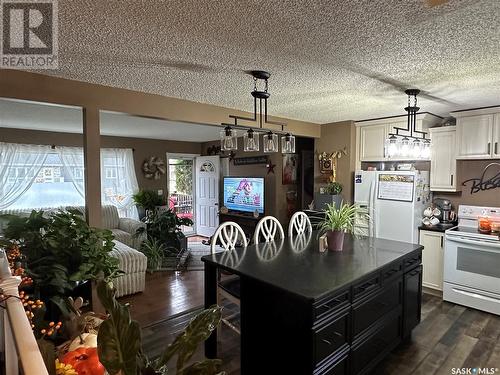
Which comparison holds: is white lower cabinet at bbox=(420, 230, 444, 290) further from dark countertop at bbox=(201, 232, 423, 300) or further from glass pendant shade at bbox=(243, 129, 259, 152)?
glass pendant shade at bbox=(243, 129, 259, 152)

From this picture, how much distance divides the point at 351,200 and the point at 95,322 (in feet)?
13.2

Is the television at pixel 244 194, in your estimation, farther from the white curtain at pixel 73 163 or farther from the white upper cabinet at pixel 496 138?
the white upper cabinet at pixel 496 138

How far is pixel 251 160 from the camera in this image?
6.20m

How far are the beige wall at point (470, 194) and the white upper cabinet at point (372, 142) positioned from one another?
96cm

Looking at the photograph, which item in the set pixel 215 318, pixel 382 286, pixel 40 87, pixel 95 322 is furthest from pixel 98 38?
pixel 382 286

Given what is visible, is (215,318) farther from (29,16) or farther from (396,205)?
(396,205)

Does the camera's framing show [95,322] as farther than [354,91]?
No

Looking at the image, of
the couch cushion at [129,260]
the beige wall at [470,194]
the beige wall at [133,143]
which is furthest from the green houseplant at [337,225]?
the beige wall at [133,143]

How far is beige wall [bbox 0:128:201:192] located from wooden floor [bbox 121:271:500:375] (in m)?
3.32

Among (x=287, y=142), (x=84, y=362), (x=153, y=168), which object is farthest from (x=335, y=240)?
(x=153, y=168)

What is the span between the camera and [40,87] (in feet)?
7.59

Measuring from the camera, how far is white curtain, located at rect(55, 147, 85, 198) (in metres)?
5.55

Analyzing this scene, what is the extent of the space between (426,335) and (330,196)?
2.13m

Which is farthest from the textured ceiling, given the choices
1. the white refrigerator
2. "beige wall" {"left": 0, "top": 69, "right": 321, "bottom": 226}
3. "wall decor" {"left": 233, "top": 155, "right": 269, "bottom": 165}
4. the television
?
the television
